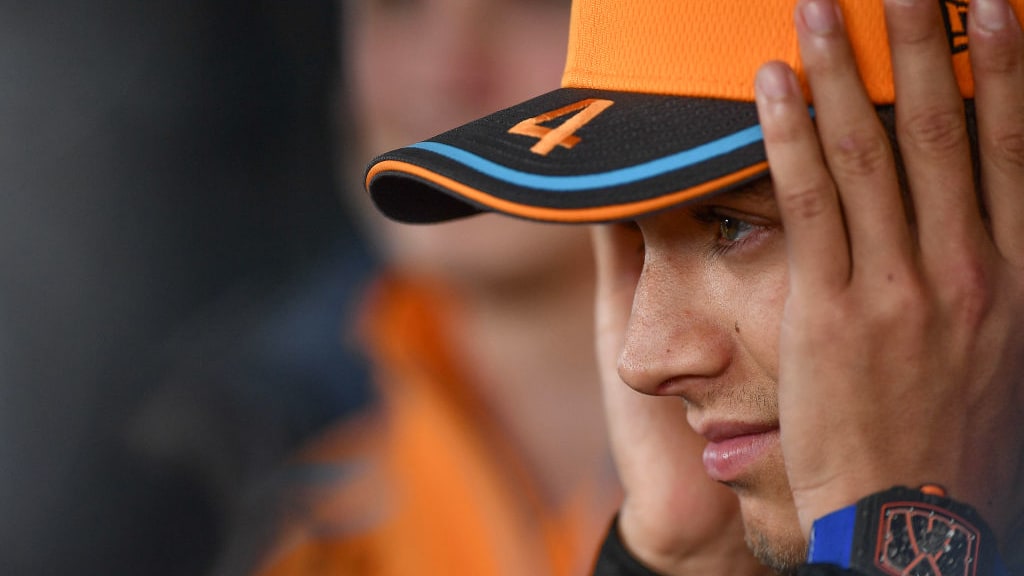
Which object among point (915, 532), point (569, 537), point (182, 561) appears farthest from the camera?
point (182, 561)

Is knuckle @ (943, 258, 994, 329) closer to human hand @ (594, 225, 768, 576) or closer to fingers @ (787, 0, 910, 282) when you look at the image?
fingers @ (787, 0, 910, 282)

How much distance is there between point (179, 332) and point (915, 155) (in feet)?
4.29

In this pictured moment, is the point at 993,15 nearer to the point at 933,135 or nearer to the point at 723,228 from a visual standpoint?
the point at 933,135

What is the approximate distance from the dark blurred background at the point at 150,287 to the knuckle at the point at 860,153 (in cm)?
114

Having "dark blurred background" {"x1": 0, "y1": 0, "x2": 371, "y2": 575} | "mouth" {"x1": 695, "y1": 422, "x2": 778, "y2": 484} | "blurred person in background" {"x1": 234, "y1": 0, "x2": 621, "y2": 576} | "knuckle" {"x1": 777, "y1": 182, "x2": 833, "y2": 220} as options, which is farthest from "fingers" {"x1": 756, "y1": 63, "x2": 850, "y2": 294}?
"dark blurred background" {"x1": 0, "y1": 0, "x2": 371, "y2": 575}

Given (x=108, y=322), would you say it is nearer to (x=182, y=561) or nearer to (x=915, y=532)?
(x=182, y=561)

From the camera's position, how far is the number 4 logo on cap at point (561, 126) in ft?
1.98

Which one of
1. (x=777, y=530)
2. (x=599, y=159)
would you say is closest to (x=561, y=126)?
(x=599, y=159)

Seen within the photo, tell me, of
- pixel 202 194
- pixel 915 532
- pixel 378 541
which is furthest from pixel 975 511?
pixel 202 194

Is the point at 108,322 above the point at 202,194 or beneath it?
beneath

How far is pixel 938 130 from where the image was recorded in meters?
0.56

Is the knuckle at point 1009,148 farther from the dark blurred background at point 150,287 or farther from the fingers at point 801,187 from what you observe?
the dark blurred background at point 150,287

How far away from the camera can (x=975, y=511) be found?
1.92 ft

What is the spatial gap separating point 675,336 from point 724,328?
3 cm
